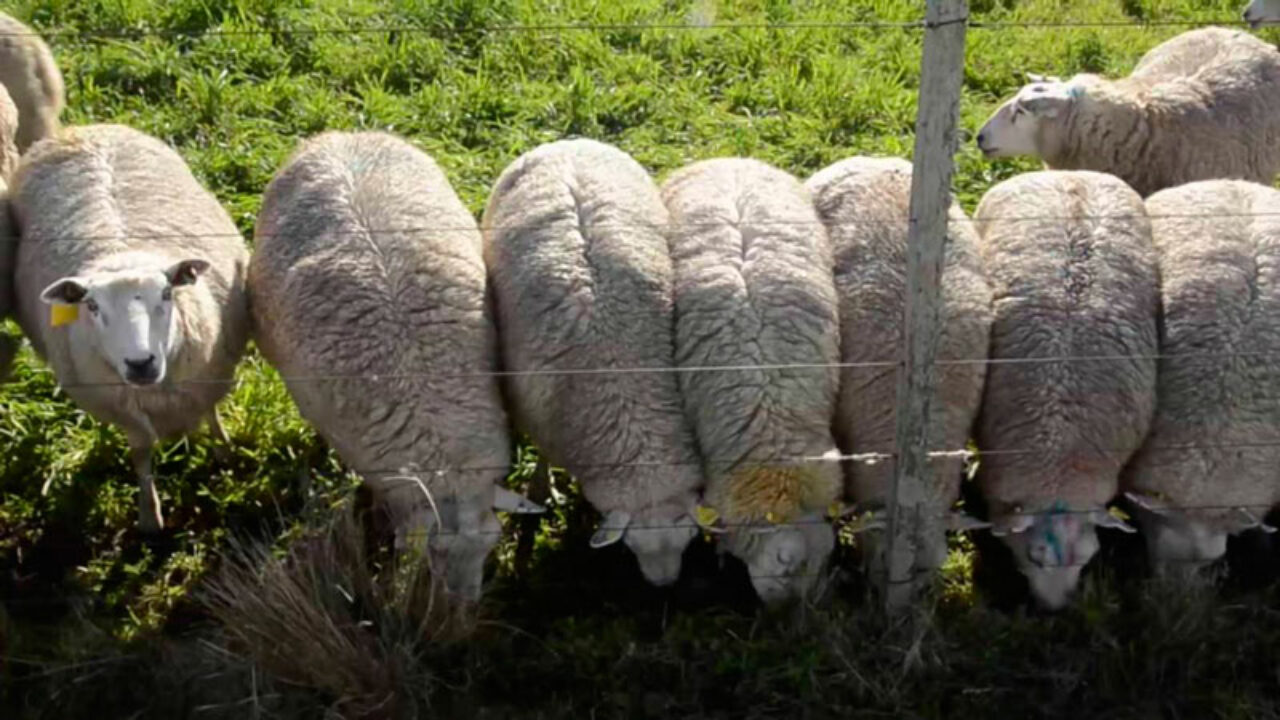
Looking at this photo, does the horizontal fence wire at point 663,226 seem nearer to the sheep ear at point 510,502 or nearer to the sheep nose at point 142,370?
the sheep nose at point 142,370

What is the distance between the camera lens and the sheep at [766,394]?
495cm

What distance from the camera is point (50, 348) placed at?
17.5ft

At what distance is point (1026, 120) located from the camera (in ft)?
23.5

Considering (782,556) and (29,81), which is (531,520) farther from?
(29,81)

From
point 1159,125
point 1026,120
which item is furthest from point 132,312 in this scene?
point 1159,125

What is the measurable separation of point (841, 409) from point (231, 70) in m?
4.53

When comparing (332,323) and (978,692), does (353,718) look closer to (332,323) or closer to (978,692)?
(332,323)

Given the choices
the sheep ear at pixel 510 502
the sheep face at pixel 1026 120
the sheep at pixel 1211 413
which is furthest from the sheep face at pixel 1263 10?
the sheep ear at pixel 510 502

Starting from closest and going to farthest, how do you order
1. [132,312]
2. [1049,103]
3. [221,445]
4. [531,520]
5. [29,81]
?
1. [132,312]
2. [531,520]
3. [221,445]
4. [29,81]
5. [1049,103]

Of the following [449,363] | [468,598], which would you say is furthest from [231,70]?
[468,598]

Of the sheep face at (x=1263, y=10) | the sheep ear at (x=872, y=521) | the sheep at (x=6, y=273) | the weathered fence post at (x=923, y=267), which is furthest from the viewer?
the sheep face at (x=1263, y=10)

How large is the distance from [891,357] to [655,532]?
3.41ft

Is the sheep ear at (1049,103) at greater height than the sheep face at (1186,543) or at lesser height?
greater

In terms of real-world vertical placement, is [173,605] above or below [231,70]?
below
